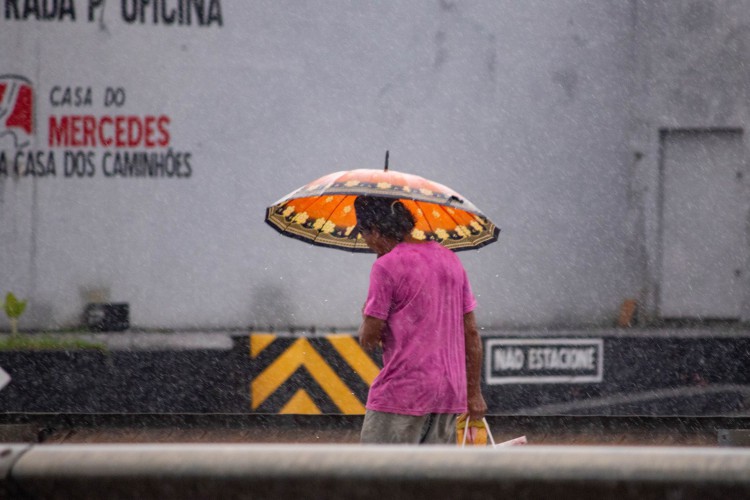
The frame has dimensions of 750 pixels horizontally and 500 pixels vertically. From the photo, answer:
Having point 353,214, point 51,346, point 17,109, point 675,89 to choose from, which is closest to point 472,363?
point 353,214

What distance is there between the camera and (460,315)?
3.98 m

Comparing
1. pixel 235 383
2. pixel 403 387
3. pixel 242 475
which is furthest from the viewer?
pixel 235 383

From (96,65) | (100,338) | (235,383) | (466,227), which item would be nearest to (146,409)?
(235,383)

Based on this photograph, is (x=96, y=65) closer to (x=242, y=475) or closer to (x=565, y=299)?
(x=565, y=299)

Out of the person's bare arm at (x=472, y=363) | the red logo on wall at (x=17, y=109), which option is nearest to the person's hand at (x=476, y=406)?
the person's bare arm at (x=472, y=363)

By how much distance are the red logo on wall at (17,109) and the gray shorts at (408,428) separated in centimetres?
998

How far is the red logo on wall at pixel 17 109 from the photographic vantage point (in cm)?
1240

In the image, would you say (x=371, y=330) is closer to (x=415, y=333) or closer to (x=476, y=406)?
(x=415, y=333)

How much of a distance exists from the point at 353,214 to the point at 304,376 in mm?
2874

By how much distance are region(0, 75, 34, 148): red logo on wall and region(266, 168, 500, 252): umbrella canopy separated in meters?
8.75

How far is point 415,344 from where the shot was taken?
3828mm

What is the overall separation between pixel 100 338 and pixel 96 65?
4.15 meters

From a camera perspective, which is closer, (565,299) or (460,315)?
(460,315)

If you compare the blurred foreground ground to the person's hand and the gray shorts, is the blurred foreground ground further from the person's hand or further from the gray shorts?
the gray shorts
